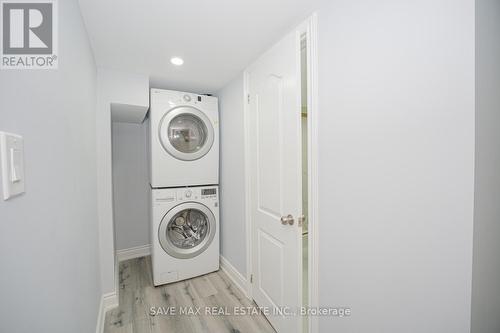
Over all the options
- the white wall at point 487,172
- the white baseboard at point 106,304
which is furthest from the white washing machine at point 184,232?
the white wall at point 487,172

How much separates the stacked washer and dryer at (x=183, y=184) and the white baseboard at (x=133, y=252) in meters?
0.95

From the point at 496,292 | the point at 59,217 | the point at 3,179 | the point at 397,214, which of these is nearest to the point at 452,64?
the point at 397,214

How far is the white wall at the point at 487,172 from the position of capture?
0.65 m

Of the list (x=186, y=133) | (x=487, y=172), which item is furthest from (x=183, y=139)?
(x=487, y=172)

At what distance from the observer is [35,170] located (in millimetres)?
603

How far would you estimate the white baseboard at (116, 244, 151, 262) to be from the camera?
2.75m

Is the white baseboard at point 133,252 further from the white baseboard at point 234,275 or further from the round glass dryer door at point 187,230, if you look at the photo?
the white baseboard at point 234,275

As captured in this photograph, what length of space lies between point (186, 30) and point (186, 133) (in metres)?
1.12

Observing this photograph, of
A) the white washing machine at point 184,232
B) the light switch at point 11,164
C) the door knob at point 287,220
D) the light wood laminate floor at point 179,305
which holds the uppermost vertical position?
the light switch at point 11,164

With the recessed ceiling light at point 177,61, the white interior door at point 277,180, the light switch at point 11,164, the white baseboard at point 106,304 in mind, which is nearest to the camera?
the light switch at point 11,164

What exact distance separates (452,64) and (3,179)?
129cm

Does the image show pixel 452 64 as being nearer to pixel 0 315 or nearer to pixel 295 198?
pixel 295 198

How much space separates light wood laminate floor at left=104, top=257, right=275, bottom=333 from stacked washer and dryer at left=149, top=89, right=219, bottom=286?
0.48 feet

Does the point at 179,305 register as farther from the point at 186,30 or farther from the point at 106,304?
the point at 186,30
